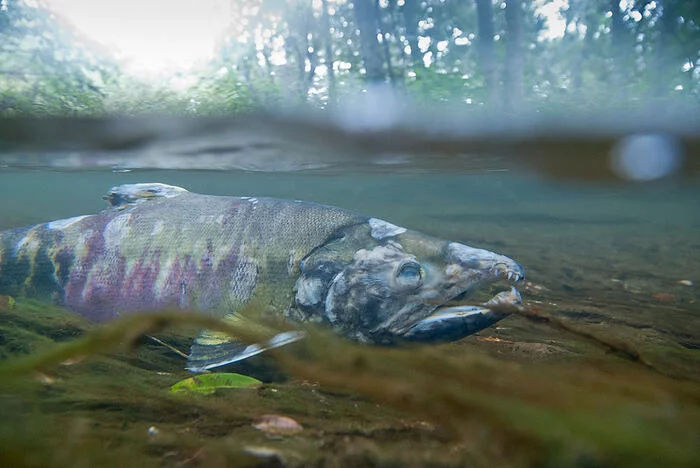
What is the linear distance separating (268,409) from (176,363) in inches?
64.4

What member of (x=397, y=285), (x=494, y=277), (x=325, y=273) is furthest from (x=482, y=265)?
(x=325, y=273)

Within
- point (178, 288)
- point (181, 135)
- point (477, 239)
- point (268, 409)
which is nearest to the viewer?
point (268, 409)

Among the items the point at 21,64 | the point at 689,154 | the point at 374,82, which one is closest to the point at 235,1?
the point at 374,82

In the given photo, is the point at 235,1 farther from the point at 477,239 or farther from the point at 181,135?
the point at 477,239

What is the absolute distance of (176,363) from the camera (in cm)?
360

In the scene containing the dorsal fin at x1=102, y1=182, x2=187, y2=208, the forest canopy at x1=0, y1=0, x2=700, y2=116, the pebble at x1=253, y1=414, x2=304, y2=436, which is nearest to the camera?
the pebble at x1=253, y1=414, x2=304, y2=436

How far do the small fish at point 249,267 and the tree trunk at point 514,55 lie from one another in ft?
4.75

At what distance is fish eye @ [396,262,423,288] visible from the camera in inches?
156

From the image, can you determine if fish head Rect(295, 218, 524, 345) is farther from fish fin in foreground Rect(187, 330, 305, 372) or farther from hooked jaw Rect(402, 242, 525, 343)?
fish fin in foreground Rect(187, 330, 305, 372)

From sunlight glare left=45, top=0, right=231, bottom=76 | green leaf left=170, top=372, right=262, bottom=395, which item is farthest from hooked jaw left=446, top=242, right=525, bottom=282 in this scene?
sunlight glare left=45, top=0, right=231, bottom=76

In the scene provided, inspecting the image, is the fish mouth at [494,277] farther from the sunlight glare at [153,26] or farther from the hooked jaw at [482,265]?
the sunlight glare at [153,26]

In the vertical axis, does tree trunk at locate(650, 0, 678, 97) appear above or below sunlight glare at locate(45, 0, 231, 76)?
below

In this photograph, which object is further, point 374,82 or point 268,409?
point 374,82

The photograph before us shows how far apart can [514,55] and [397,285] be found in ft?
6.94
